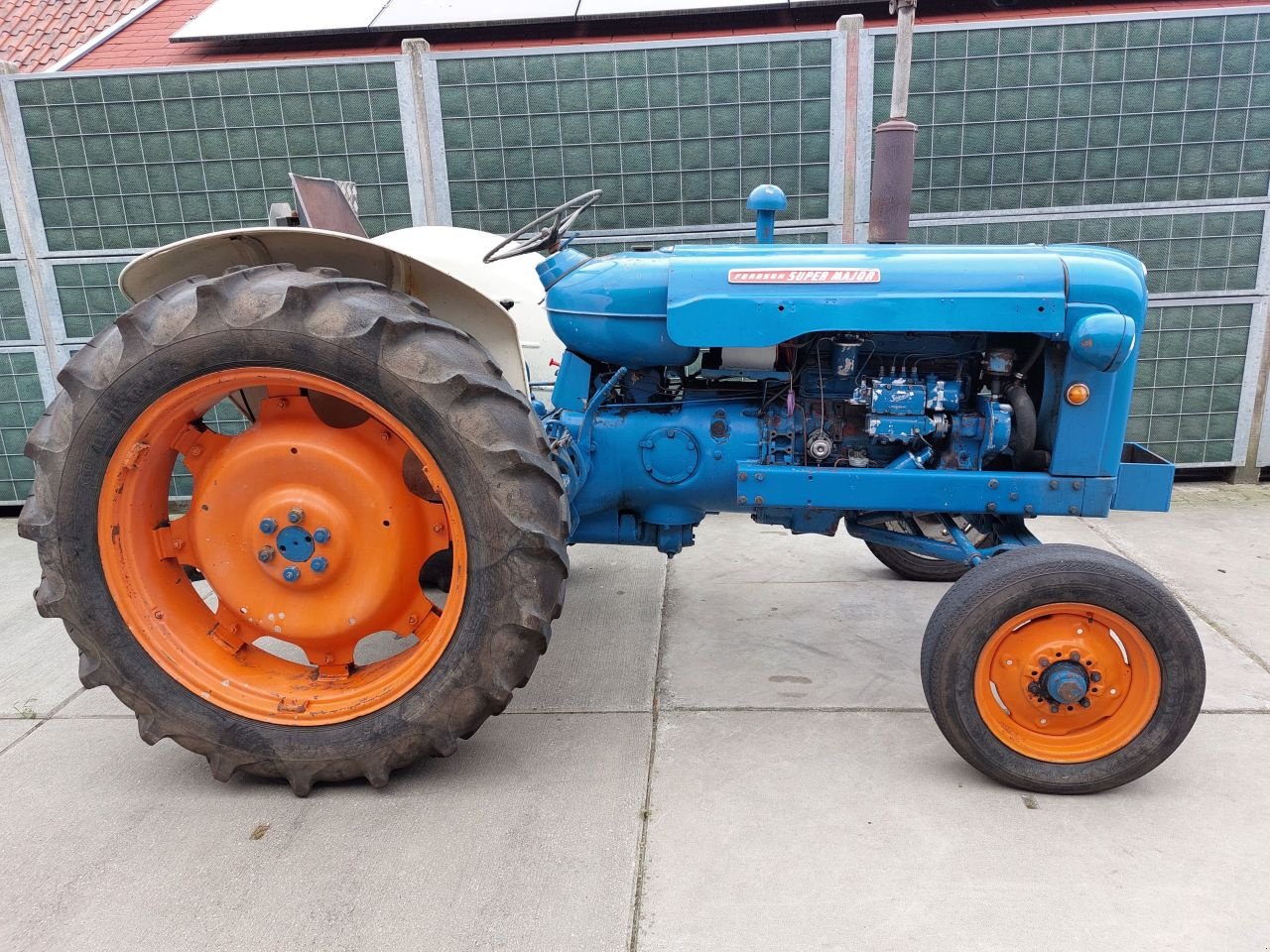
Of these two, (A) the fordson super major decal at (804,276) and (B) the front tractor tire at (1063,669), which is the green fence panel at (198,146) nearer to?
(A) the fordson super major decal at (804,276)

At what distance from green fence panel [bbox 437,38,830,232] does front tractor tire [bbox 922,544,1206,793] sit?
2.81m

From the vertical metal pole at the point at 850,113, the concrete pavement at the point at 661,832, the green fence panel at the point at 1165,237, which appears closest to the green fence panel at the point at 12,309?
the concrete pavement at the point at 661,832

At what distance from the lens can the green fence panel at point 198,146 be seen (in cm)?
423

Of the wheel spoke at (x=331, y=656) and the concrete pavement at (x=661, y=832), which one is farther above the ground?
the wheel spoke at (x=331, y=656)

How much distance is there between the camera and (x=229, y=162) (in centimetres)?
434

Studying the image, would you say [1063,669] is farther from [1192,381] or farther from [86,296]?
[86,296]

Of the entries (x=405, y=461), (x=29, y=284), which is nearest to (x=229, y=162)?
(x=29, y=284)

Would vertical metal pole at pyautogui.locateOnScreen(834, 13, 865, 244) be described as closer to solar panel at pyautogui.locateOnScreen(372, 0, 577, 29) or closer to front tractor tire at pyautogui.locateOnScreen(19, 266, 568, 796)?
solar panel at pyautogui.locateOnScreen(372, 0, 577, 29)

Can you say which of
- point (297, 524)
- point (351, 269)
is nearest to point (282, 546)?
point (297, 524)

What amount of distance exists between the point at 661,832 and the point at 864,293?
1390 millimetres

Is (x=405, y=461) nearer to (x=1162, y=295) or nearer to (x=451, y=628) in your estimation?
(x=451, y=628)

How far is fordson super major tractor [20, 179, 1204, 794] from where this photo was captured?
196 cm

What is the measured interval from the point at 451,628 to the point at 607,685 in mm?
726

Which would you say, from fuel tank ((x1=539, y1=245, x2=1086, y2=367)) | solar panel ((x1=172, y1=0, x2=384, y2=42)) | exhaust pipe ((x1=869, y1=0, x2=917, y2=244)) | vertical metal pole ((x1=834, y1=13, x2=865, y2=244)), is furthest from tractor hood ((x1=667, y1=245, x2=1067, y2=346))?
solar panel ((x1=172, y1=0, x2=384, y2=42))
